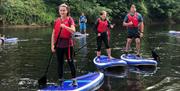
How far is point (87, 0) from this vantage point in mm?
45188

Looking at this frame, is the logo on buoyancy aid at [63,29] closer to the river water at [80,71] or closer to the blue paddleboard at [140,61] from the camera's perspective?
the river water at [80,71]

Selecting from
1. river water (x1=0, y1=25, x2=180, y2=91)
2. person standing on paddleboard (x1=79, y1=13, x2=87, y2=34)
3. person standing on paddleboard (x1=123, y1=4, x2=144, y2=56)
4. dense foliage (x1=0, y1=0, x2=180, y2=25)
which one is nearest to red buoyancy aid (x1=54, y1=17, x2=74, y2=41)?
river water (x1=0, y1=25, x2=180, y2=91)

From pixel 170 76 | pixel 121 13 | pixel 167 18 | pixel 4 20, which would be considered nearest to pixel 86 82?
pixel 170 76

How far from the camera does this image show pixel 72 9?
1699 inches

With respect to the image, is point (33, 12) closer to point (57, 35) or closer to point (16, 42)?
point (16, 42)

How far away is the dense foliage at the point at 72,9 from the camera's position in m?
37.7

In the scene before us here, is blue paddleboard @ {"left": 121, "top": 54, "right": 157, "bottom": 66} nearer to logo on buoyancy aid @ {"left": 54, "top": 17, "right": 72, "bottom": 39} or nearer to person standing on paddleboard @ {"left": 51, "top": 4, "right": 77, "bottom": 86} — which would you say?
person standing on paddleboard @ {"left": 51, "top": 4, "right": 77, "bottom": 86}

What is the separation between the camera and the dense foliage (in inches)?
1484

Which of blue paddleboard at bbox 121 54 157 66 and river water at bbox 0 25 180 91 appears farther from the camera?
blue paddleboard at bbox 121 54 157 66

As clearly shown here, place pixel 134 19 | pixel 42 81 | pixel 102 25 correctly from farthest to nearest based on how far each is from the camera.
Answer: pixel 134 19, pixel 102 25, pixel 42 81

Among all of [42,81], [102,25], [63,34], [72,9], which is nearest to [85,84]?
[42,81]

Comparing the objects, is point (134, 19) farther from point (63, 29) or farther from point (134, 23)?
point (63, 29)

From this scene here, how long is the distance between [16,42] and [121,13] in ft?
92.8

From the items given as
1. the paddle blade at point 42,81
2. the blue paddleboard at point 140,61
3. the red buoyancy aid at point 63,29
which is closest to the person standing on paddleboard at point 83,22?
the blue paddleboard at point 140,61
